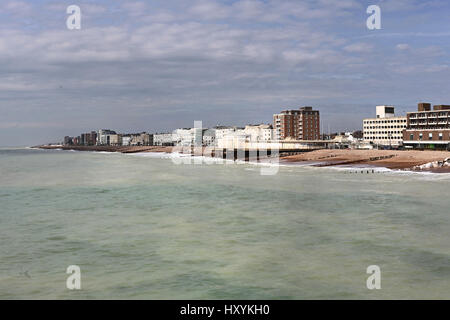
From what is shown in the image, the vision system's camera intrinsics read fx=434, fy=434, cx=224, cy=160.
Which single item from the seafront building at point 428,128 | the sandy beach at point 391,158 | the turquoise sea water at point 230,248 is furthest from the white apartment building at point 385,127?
the turquoise sea water at point 230,248

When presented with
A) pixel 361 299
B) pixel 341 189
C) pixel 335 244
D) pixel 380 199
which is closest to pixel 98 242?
pixel 335 244

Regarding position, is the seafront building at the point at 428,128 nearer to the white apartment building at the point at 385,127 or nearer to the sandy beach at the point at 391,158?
the white apartment building at the point at 385,127

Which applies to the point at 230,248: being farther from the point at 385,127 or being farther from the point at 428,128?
the point at 385,127

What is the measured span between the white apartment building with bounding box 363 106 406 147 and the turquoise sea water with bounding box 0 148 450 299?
512 ft

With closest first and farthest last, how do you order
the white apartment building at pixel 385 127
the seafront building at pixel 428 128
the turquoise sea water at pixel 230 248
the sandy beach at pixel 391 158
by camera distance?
the turquoise sea water at pixel 230 248, the sandy beach at pixel 391 158, the seafront building at pixel 428 128, the white apartment building at pixel 385 127

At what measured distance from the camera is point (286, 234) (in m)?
20.7

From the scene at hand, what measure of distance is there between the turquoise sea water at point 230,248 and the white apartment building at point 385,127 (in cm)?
15595

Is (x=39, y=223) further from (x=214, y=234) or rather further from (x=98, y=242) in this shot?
(x=214, y=234)

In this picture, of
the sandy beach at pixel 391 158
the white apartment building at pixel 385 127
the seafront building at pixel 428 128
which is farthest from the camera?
the white apartment building at pixel 385 127

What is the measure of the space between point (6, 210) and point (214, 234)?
17524mm

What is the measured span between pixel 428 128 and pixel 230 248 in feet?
516

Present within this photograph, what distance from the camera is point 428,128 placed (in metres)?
156

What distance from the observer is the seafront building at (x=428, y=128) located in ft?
408

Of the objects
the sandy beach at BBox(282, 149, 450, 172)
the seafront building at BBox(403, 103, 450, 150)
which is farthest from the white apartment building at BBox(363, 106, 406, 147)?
the sandy beach at BBox(282, 149, 450, 172)
